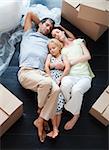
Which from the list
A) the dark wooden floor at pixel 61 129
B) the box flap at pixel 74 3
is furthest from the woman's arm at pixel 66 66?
the box flap at pixel 74 3

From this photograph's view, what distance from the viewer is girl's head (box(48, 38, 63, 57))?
194 centimetres

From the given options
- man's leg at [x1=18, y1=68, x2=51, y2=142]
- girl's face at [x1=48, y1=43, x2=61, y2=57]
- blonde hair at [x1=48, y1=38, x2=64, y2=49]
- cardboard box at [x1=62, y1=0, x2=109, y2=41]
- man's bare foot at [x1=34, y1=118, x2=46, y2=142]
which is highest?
→ cardboard box at [x1=62, y1=0, x2=109, y2=41]

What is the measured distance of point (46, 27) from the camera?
2.02 metres

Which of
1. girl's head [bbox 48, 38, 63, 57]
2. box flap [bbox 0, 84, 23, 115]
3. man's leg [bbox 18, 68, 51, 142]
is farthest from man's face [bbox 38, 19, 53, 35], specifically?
box flap [bbox 0, 84, 23, 115]

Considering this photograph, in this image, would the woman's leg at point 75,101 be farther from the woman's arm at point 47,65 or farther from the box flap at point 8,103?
the box flap at point 8,103

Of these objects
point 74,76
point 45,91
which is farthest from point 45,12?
point 45,91

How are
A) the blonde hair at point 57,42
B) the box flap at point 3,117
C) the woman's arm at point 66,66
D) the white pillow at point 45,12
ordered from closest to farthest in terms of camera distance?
the box flap at point 3,117, the woman's arm at point 66,66, the blonde hair at point 57,42, the white pillow at point 45,12

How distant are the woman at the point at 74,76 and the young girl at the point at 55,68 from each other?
0.12ft

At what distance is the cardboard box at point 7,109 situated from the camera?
164 centimetres

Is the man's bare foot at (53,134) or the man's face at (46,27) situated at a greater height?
the man's face at (46,27)

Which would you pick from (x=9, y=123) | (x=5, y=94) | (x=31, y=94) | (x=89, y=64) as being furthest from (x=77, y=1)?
(x=9, y=123)

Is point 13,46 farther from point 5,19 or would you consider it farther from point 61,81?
point 61,81

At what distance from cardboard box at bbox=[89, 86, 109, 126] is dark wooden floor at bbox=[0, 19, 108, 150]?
0.05 metres

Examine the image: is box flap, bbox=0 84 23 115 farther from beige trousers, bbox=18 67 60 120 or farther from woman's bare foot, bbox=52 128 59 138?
woman's bare foot, bbox=52 128 59 138
